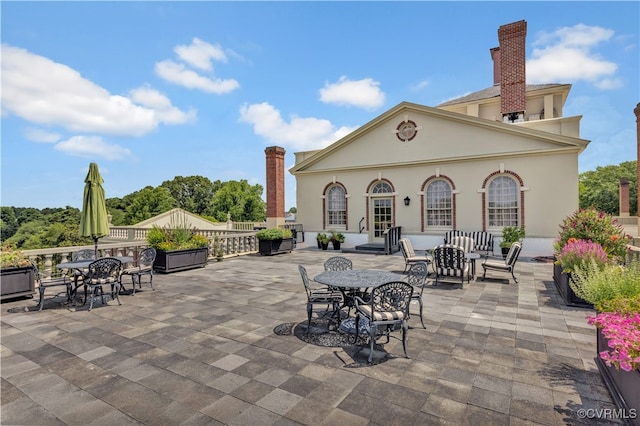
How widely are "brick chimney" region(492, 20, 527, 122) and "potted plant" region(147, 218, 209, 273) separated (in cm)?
1456

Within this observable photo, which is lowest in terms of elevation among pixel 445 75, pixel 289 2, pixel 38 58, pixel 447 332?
pixel 447 332

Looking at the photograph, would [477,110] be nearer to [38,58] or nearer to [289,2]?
[289,2]

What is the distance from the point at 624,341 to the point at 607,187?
151ft

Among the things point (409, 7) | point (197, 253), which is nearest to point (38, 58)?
point (197, 253)

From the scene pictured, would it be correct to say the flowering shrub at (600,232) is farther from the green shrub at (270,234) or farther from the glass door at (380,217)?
the green shrub at (270,234)

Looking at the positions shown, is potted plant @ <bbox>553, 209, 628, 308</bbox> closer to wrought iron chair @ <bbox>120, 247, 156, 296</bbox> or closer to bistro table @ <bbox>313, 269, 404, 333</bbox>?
bistro table @ <bbox>313, 269, 404, 333</bbox>

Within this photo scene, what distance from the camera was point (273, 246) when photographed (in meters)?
12.9

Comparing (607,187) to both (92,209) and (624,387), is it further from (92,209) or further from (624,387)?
(92,209)

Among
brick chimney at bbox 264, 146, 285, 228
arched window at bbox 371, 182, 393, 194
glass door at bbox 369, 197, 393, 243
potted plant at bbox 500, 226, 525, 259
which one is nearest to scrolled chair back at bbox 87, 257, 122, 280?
brick chimney at bbox 264, 146, 285, 228

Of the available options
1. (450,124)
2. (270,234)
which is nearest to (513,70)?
(450,124)

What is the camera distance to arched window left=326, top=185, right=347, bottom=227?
15.9m

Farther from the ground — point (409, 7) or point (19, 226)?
point (409, 7)

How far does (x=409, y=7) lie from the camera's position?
381 inches

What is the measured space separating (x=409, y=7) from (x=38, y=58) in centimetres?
1043
